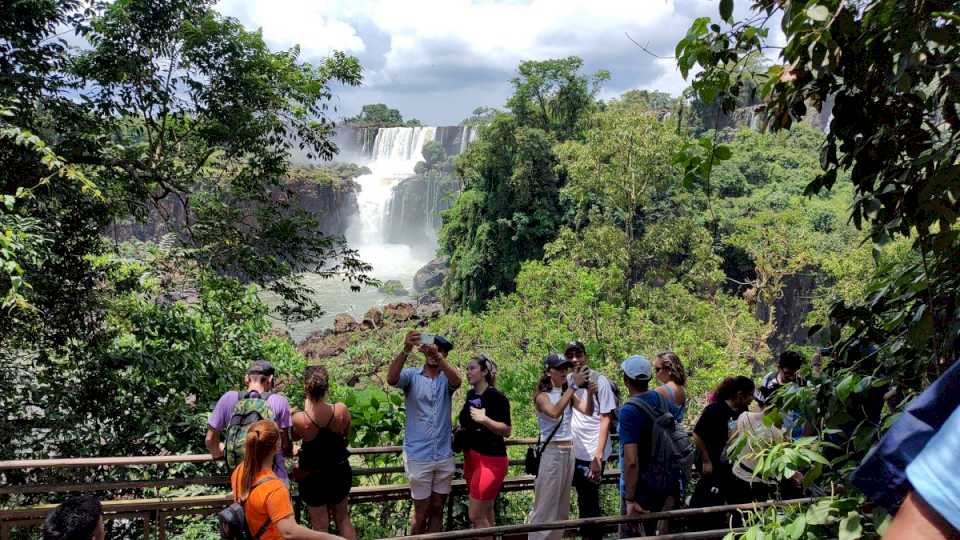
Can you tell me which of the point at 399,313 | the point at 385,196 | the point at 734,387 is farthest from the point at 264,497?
the point at 385,196

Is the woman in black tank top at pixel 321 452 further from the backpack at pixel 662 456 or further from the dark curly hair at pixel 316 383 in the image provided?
the backpack at pixel 662 456

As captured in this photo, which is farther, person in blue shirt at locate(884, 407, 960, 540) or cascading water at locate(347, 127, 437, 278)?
cascading water at locate(347, 127, 437, 278)

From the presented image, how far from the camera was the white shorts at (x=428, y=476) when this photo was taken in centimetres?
446

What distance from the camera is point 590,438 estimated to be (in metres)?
4.62

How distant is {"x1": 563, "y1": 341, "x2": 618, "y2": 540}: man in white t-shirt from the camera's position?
14.7 feet

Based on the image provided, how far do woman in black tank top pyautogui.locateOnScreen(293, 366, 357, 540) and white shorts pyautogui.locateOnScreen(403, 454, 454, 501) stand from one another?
1.44 feet

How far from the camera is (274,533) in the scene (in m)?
2.89

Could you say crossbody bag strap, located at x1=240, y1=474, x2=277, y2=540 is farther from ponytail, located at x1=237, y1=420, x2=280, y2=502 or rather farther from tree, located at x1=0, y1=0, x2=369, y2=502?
tree, located at x1=0, y1=0, x2=369, y2=502

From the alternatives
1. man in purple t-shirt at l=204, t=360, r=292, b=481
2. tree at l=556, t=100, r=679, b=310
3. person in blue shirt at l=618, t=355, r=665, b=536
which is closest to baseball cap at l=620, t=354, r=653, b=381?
person in blue shirt at l=618, t=355, r=665, b=536

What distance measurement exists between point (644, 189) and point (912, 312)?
17730 millimetres

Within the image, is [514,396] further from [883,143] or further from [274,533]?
[883,143]

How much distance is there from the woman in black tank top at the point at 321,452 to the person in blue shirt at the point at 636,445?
165cm

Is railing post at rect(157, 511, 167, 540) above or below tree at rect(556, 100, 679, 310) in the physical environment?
below

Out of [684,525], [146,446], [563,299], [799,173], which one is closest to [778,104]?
[684,525]
